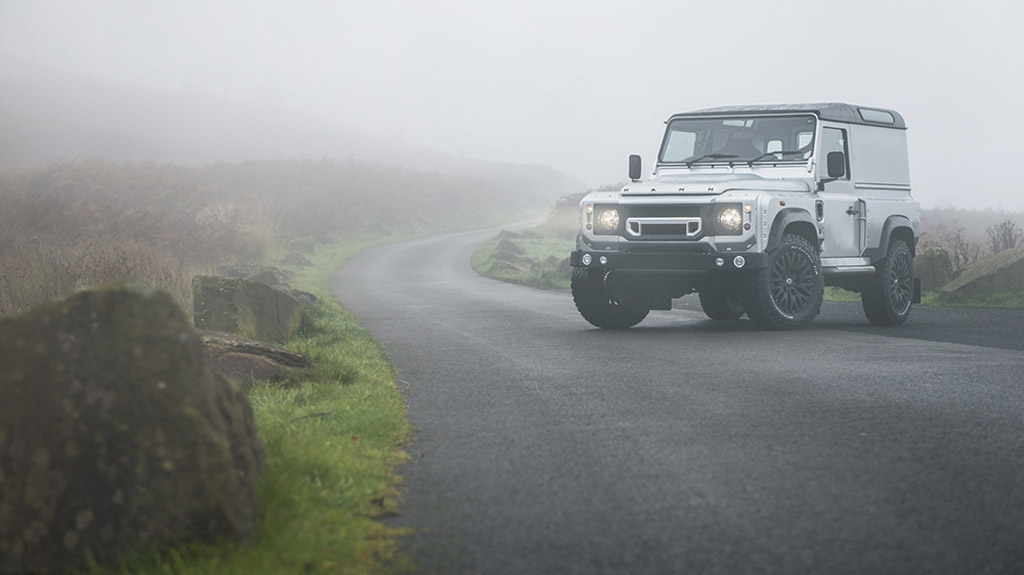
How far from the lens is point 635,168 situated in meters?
14.1

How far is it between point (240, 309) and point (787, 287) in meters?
6.33

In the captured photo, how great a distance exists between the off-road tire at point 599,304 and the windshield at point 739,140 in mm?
1980

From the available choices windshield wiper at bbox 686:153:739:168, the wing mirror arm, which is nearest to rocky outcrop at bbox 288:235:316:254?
windshield wiper at bbox 686:153:739:168

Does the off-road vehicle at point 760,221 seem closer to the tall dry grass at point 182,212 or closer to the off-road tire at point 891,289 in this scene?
the off-road tire at point 891,289

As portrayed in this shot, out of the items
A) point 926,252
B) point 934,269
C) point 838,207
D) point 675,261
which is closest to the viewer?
point 675,261

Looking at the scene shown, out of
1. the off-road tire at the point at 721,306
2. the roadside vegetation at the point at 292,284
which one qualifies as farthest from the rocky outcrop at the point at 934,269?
the roadside vegetation at the point at 292,284

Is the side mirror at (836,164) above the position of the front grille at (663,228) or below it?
above

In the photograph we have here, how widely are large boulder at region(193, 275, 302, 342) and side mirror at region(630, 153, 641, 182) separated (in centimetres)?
497

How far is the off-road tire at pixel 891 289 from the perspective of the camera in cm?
1392

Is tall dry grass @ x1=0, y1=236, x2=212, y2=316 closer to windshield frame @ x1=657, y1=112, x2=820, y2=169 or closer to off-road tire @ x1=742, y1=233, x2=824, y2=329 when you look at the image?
windshield frame @ x1=657, y1=112, x2=820, y2=169

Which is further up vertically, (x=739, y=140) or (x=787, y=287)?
(x=739, y=140)

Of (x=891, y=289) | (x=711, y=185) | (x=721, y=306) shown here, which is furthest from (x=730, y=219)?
(x=891, y=289)

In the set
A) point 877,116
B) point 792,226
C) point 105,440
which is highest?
point 877,116

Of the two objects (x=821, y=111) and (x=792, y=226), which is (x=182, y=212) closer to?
(x=821, y=111)
